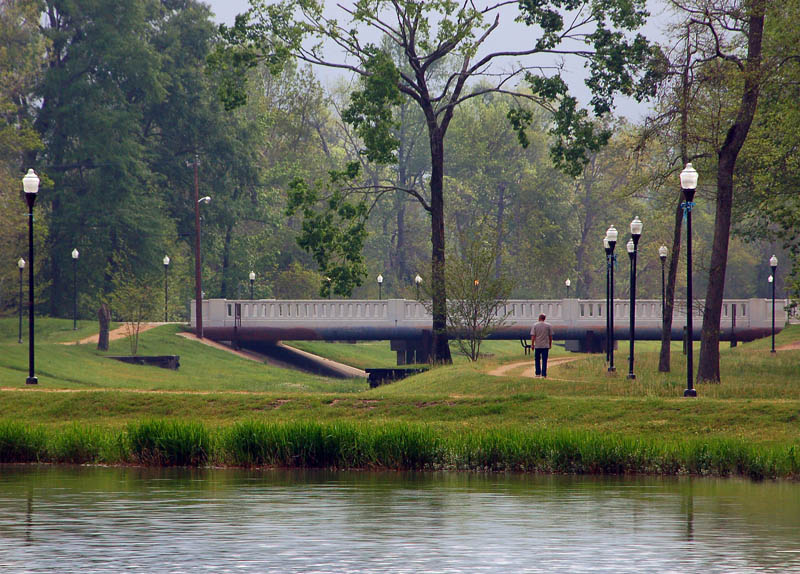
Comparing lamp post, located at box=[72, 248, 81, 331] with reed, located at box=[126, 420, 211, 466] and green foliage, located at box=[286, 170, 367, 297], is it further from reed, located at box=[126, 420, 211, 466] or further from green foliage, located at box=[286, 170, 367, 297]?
reed, located at box=[126, 420, 211, 466]

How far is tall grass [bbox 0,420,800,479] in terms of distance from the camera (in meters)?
21.6

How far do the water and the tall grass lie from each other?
2.68ft

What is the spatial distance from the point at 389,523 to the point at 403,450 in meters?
6.43

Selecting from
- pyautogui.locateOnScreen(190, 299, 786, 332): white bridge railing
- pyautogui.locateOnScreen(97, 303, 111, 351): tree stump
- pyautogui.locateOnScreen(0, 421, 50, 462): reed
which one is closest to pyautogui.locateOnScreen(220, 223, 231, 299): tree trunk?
pyautogui.locateOnScreen(190, 299, 786, 332): white bridge railing

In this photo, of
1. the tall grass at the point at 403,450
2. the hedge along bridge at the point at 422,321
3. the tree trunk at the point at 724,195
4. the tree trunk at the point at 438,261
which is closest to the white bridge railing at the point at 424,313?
the hedge along bridge at the point at 422,321

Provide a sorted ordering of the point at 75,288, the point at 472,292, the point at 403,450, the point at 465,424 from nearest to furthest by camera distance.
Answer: the point at 403,450 < the point at 465,424 < the point at 472,292 < the point at 75,288

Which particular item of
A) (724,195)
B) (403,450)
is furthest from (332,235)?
(403,450)

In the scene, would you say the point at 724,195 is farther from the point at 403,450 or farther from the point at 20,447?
the point at 20,447

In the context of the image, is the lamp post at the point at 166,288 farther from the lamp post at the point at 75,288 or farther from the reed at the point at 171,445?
the reed at the point at 171,445

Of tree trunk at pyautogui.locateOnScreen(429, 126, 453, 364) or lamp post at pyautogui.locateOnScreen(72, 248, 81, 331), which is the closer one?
tree trunk at pyautogui.locateOnScreen(429, 126, 453, 364)

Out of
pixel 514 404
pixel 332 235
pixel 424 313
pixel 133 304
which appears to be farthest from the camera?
pixel 424 313

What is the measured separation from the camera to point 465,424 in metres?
26.7

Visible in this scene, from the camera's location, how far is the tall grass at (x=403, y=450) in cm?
2164

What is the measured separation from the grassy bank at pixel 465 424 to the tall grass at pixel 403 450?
0.9 inches
